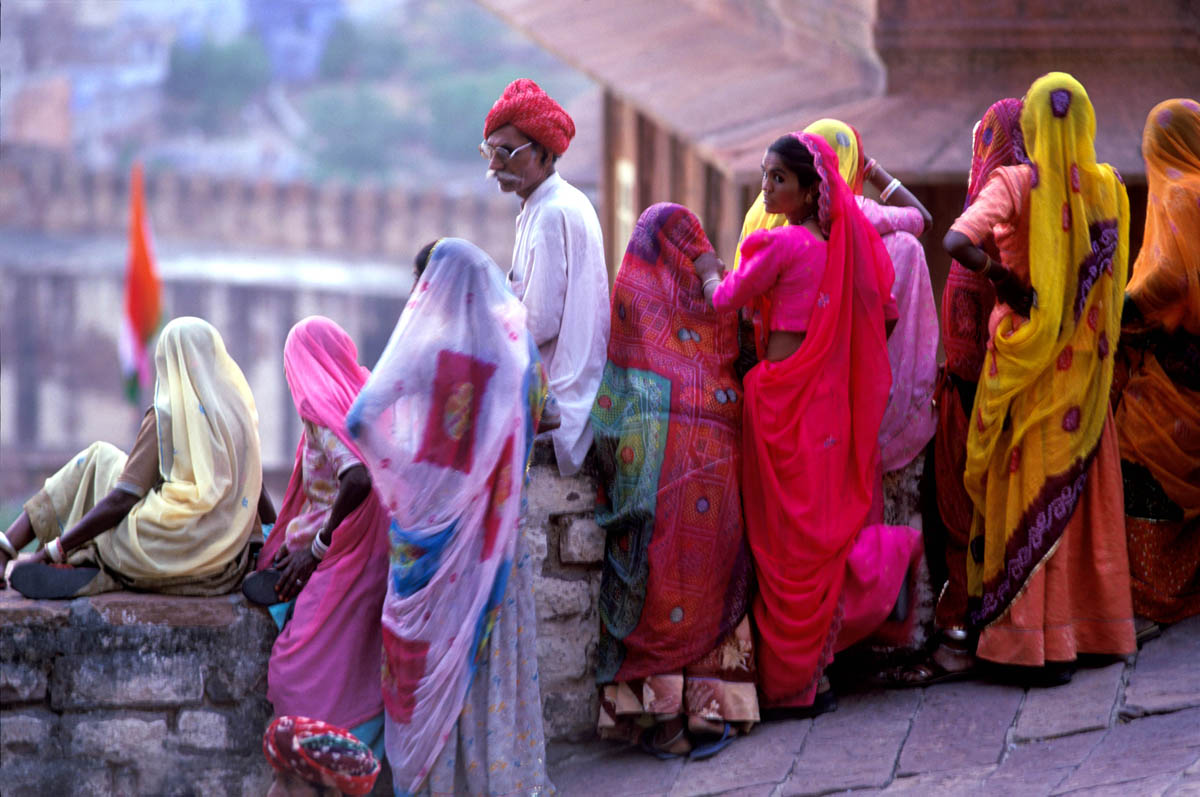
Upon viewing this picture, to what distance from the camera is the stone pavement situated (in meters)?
4.09

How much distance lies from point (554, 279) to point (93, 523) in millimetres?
→ 1441

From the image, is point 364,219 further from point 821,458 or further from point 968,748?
point 968,748

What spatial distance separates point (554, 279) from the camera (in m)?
4.53

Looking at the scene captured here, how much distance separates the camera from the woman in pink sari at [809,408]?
14.2 feet

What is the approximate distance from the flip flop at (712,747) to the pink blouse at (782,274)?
45.2 inches

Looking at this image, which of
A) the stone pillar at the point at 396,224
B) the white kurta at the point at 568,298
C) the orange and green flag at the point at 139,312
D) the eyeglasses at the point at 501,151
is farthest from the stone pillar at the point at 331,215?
the white kurta at the point at 568,298

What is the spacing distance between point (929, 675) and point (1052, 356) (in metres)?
1.00

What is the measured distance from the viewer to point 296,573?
418 cm

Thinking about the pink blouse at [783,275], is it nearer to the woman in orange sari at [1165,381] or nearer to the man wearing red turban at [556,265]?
the man wearing red turban at [556,265]

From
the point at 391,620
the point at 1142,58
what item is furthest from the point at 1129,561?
the point at 1142,58

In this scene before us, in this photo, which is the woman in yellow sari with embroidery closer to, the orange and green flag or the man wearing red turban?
the man wearing red turban

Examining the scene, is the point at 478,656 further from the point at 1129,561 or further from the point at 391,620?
the point at 1129,561

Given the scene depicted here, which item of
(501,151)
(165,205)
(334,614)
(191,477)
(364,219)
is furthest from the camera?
(165,205)

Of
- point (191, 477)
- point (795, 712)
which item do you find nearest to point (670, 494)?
point (795, 712)
